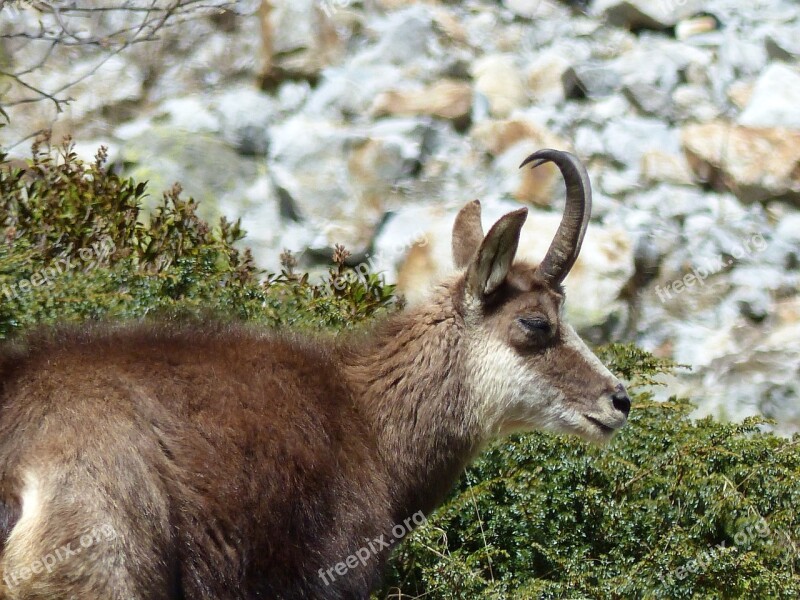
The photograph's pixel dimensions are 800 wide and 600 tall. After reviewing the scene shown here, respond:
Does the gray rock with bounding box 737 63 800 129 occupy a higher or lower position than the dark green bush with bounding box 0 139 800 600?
lower

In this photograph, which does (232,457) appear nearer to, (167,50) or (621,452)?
(621,452)

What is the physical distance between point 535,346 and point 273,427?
1602mm

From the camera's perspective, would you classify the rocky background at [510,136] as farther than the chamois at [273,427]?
Yes

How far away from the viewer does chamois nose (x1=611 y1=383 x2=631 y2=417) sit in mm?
5953

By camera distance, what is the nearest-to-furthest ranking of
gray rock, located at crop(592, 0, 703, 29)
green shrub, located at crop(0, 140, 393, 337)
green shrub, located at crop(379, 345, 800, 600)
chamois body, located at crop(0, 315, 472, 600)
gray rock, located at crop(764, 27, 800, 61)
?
chamois body, located at crop(0, 315, 472, 600)
green shrub, located at crop(379, 345, 800, 600)
green shrub, located at crop(0, 140, 393, 337)
gray rock, located at crop(764, 27, 800, 61)
gray rock, located at crop(592, 0, 703, 29)

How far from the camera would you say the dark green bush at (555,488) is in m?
6.66

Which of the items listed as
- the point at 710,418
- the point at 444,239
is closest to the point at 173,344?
the point at 710,418

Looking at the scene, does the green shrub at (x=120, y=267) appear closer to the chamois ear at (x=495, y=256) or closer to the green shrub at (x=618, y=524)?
the green shrub at (x=618, y=524)

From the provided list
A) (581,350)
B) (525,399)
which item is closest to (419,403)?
(525,399)

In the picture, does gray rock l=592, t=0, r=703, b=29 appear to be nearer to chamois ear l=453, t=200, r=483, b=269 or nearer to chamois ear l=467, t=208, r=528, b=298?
chamois ear l=453, t=200, r=483, b=269
